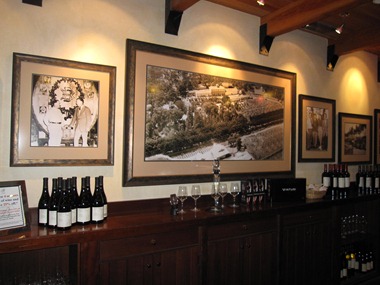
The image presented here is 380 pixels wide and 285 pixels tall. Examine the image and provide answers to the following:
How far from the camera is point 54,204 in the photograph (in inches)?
87.0

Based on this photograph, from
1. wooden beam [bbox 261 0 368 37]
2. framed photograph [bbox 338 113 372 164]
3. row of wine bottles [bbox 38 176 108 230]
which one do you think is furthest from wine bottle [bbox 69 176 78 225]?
framed photograph [bbox 338 113 372 164]

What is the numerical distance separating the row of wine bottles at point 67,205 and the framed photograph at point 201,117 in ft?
1.42

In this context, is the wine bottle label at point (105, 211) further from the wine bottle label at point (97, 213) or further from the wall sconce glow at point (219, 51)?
the wall sconce glow at point (219, 51)

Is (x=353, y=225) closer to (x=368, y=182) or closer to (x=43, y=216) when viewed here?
(x=368, y=182)

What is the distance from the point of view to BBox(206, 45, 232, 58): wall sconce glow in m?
3.26

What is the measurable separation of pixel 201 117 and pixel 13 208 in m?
1.80

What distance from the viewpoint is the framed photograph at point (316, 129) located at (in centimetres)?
403

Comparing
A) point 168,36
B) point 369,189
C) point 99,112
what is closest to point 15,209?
point 99,112

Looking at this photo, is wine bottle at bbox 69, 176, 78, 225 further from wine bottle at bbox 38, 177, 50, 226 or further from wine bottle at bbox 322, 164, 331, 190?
wine bottle at bbox 322, 164, 331, 190

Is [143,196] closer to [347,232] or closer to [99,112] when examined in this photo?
[99,112]

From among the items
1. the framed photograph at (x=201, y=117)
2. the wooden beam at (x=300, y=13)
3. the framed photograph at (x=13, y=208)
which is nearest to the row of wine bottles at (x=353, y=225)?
the framed photograph at (x=201, y=117)

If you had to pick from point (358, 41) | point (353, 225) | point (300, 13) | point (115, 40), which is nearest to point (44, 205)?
point (115, 40)

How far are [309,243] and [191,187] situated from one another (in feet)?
4.85

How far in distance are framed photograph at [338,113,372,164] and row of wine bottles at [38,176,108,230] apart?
3.57 meters
